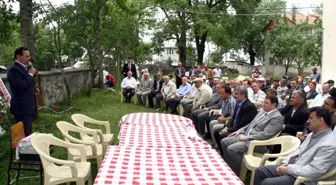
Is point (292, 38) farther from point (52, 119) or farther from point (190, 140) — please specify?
point (190, 140)

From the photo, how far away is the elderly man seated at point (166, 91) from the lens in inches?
423

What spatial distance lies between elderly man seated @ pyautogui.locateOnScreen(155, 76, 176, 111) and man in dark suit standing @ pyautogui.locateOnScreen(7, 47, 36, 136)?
5.60 m

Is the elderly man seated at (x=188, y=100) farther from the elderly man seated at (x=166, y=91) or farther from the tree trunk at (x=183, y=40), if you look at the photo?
the tree trunk at (x=183, y=40)

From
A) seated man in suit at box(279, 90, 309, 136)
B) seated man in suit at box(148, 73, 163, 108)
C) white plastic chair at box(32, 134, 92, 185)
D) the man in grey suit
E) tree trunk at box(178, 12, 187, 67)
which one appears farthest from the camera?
tree trunk at box(178, 12, 187, 67)

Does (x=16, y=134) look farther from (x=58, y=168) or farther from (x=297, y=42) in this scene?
(x=297, y=42)

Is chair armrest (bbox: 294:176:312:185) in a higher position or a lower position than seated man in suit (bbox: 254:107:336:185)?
lower

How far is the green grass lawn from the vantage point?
18.2 ft

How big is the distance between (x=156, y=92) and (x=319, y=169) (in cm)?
853

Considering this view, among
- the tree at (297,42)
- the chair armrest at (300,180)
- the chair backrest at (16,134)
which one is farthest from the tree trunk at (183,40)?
the chair armrest at (300,180)

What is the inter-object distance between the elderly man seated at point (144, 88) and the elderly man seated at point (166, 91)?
913mm

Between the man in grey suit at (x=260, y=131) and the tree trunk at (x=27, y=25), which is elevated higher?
the tree trunk at (x=27, y=25)

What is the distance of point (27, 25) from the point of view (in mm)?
8594

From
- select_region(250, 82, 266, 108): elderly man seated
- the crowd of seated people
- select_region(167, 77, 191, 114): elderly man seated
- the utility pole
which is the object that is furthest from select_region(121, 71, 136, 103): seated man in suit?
the utility pole

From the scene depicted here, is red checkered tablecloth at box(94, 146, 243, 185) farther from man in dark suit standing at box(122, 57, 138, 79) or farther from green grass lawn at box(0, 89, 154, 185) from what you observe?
man in dark suit standing at box(122, 57, 138, 79)
